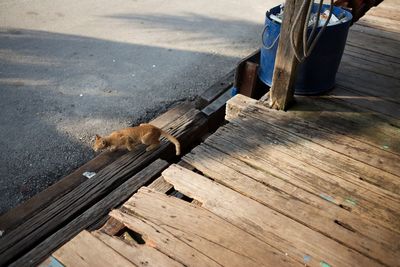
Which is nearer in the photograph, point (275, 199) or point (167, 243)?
point (167, 243)

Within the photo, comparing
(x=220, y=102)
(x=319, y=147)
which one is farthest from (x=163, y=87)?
(x=319, y=147)

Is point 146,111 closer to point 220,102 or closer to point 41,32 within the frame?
point 220,102

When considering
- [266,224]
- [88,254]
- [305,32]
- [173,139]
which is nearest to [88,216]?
[88,254]

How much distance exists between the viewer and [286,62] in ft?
8.98

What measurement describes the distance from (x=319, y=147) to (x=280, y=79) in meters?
0.66

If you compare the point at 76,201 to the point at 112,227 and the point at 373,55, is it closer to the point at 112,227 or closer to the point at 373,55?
the point at 112,227

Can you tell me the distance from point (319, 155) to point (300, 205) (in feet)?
1.87

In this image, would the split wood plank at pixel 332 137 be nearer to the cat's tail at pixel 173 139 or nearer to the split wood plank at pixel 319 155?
the split wood plank at pixel 319 155

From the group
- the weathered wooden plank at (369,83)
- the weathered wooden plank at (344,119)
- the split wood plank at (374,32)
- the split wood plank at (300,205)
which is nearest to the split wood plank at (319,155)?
the weathered wooden plank at (344,119)

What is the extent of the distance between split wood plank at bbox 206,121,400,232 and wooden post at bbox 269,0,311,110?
0.53 meters

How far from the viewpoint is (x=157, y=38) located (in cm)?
648

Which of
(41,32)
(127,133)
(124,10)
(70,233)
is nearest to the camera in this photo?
(70,233)

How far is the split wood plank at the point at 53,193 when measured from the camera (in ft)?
8.64

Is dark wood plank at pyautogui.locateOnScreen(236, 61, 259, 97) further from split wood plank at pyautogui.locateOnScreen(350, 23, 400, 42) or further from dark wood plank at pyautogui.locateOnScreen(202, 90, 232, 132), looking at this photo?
split wood plank at pyautogui.locateOnScreen(350, 23, 400, 42)
